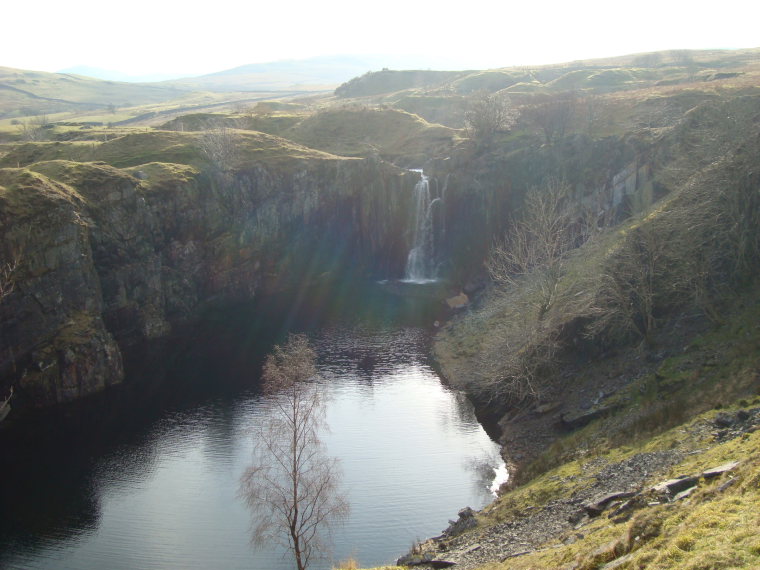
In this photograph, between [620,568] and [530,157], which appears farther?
[530,157]

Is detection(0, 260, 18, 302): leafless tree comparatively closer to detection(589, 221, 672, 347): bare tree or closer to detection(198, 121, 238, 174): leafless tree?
detection(198, 121, 238, 174): leafless tree

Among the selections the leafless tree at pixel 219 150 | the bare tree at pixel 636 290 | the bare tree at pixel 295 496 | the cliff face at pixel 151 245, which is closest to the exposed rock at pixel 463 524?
the bare tree at pixel 295 496

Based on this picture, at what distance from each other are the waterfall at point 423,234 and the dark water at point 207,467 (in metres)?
35.6

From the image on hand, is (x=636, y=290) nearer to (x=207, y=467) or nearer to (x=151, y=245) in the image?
(x=207, y=467)

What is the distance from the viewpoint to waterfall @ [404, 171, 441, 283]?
97.4m

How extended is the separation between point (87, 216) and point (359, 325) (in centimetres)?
3217

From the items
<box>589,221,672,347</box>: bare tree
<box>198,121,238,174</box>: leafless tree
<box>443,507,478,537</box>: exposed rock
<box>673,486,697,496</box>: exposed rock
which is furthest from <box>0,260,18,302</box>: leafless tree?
<box>673,486,697,496</box>: exposed rock

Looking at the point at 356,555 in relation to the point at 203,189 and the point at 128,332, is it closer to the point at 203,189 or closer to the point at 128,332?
the point at 128,332

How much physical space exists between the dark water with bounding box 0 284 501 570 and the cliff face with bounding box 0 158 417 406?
6119 mm

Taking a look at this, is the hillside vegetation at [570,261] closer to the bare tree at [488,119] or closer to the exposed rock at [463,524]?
the bare tree at [488,119]

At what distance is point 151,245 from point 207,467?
134 ft

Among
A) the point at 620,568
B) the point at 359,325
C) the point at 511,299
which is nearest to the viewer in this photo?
the point at 620,568

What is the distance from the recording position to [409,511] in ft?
124

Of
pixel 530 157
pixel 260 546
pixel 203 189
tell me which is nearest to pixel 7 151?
pixel 203 189
